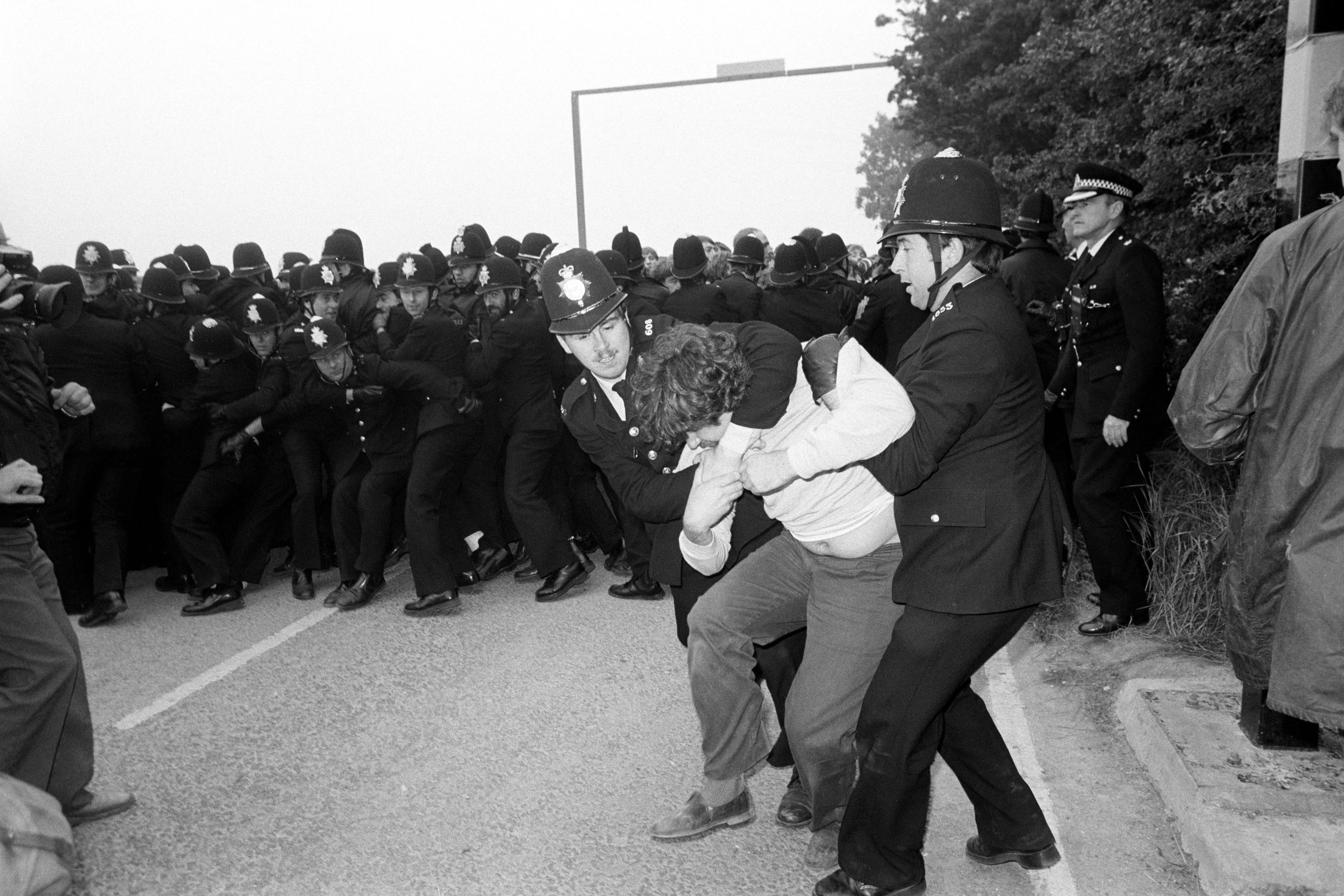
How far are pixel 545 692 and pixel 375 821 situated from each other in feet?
4.31

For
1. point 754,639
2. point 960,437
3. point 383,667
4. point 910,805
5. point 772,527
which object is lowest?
point 383,667

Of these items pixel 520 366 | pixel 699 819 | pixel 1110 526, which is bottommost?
pixel 699 819

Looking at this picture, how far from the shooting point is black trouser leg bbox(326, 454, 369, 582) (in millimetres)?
6879

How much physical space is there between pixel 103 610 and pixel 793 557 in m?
5.03

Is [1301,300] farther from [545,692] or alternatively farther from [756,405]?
[545,692]

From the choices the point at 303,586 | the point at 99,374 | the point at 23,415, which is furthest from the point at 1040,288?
the point at 99,374

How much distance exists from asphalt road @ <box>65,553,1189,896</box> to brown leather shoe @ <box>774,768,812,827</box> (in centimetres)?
3

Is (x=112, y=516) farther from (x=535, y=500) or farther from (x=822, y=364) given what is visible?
(x=822, y=364)

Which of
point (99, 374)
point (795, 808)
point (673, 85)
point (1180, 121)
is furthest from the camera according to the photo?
point (673, 85)

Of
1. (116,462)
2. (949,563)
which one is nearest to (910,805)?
(949,563)

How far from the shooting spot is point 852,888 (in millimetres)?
3084

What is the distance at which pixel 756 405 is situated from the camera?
9.93ft

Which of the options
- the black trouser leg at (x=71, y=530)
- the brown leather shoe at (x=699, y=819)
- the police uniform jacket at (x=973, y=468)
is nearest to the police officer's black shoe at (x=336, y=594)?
the black trouser leg at (x=71, y=530)

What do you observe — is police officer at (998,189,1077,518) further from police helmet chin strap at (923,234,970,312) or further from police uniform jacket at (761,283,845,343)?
police helmet chin strap at (923,234,970,312)
